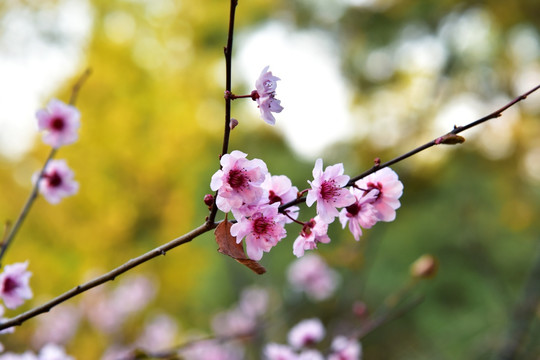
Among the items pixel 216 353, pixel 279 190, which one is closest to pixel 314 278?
pixel 216 353

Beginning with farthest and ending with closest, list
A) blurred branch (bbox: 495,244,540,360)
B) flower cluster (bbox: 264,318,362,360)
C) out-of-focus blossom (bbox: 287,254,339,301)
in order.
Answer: out-of-focus blossom (bbox: 287,254,339,301), blurred branch (bbox: 495,244,540,360), flower cluster (bbox: 264,318,362,360)

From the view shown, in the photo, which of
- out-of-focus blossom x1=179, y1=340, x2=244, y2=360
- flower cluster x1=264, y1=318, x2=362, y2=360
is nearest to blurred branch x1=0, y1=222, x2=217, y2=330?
flower cluster x1=264, y1=318, x2=362, y2=360

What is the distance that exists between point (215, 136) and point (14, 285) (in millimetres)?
4438

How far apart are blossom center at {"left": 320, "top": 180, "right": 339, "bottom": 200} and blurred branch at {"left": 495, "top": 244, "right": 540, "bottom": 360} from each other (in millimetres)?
1575

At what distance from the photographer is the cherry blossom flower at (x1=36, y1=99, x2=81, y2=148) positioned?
3.18 feet

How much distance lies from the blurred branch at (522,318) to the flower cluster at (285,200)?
1519 mm

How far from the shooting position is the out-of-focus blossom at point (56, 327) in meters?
3.36

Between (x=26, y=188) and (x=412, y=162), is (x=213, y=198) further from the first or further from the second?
(x=26, y=188)

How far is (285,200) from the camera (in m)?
0.64

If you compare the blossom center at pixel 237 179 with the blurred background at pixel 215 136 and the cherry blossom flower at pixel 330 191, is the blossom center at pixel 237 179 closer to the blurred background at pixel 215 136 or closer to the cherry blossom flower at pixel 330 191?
the cherry blossom flower at pixel 330 191

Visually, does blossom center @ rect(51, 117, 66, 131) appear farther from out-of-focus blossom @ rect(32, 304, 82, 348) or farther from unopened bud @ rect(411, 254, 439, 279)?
Result: out-of-focus blossom @ rect(32, 304, 82, 348)

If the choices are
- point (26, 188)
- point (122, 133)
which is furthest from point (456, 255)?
point (26, 188)

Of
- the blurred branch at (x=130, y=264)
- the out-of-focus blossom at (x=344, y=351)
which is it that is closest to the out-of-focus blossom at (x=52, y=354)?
the blurred branch at (x=130, y=264)

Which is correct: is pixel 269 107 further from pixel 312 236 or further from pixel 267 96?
pixel 312 236
